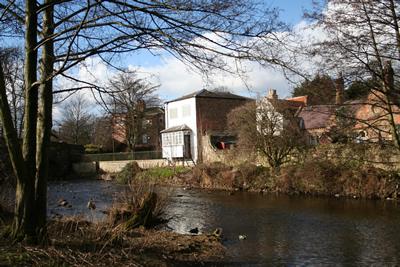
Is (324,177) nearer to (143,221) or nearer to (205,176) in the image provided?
(205,176)

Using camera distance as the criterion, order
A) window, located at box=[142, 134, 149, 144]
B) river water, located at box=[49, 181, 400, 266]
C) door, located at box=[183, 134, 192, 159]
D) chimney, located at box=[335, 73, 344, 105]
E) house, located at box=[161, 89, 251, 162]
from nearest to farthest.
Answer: river water, located at box=[49, 181, 400, 266] → chimney, located at box=[335, 73, 344, 105] → house, located at box=[161, 89, 251, 162] → door, located at box=[183, 134, 192, 159] → window, located at box=[142, 134, 149, 144]

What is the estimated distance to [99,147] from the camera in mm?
62438

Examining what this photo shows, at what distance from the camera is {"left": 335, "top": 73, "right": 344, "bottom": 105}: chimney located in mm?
13627

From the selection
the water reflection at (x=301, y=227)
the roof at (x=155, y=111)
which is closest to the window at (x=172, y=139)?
the roof at (x=155, y=111)

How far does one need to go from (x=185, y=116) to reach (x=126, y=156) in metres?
8.05

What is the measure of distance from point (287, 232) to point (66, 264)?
31.2 ft

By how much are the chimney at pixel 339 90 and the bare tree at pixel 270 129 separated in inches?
588

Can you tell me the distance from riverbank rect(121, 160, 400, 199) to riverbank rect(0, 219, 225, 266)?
955 cm

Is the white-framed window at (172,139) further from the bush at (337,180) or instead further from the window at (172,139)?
the bush at (337,180)

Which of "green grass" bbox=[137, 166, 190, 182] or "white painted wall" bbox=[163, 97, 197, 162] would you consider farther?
"white painted wall" bbox=[163, 97, 197, 162]

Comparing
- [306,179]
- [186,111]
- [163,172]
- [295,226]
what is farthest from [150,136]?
[295,226]

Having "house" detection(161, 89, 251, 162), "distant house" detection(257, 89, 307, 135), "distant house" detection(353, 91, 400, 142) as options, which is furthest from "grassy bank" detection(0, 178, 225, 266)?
"house" detection(161, 89, 251, 162)

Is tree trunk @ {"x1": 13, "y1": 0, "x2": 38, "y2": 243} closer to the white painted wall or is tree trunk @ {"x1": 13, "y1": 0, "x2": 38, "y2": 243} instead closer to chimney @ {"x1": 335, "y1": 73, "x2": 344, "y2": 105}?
chimney @ {"x1": 335, "y1": 73, "x2": 344, "y2": 105}

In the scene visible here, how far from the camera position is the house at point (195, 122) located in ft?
152
